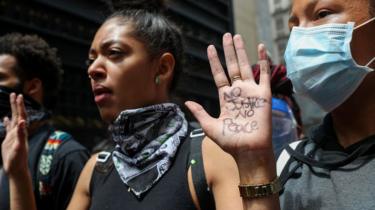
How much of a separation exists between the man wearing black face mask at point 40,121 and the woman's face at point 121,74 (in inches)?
24.3

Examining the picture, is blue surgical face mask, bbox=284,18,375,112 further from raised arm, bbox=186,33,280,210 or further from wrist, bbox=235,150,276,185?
wrist, bbox=235,150,276,185

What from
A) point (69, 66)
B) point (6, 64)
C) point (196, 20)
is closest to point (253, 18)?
point (196, 20)

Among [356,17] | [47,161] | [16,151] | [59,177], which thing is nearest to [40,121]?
[47,161]

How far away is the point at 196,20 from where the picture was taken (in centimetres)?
1936

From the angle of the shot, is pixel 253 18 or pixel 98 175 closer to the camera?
pixel 98 175

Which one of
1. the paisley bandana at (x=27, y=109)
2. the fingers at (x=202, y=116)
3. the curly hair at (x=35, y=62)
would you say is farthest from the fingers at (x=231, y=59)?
the curly hair at (x=35, y=62)

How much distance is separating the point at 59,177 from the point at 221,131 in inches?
51.3

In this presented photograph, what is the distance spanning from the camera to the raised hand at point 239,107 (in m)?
1.30

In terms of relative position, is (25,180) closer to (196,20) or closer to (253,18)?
(196,20)

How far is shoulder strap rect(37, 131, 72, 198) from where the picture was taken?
234 centimetres

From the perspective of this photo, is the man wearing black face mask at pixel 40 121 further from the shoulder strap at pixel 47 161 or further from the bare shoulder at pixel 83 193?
the bare shoulder at pixel 83 193

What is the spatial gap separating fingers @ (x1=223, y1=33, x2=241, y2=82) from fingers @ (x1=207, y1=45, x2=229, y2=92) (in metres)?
0.03

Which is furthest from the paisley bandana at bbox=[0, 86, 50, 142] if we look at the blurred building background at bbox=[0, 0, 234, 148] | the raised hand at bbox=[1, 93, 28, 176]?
the blurred building background at bbox=[0, 0, 234, 148]

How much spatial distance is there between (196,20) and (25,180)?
58.3 ft
